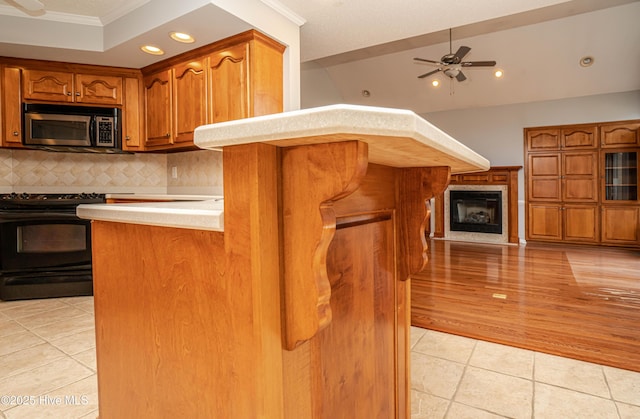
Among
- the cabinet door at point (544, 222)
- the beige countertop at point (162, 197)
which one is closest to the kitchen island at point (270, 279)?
the beige countertop at point (162, 197)

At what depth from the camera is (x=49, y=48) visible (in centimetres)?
297

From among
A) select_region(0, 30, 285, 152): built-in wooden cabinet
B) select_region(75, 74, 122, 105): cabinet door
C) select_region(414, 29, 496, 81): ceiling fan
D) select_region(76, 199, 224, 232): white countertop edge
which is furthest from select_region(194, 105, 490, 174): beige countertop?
select_region(414, 29, 496, 81): ceiling fan

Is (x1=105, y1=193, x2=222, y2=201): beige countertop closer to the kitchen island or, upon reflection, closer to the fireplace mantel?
the kitchen island

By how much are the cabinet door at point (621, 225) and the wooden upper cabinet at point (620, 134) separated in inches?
41.6

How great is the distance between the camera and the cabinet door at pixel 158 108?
3311 mm

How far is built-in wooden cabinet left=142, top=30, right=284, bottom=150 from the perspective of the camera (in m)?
2.76

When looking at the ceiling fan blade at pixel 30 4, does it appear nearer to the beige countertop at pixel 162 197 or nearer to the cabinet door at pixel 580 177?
the beige countertop at pixel 162 197

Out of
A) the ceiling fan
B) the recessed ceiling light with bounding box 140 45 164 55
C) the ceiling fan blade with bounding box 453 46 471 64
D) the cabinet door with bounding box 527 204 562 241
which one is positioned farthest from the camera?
the cabinet door with bounding box 527 204 562 241

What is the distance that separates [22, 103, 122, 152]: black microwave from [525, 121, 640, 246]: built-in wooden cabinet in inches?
262

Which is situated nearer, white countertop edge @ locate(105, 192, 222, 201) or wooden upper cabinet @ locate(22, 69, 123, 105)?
white countertop edge @ locate(105, 192, 222, 201)

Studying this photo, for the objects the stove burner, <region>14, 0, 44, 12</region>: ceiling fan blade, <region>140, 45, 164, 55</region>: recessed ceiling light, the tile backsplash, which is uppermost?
<region>140, 45, 164, 55</region>: recessed ceiling light

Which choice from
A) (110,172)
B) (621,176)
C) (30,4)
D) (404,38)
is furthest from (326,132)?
(621,176)

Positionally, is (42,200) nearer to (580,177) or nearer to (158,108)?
(158,108)

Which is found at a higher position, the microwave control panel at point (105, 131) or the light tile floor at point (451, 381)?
the microwave control panel at point (105, 131)
